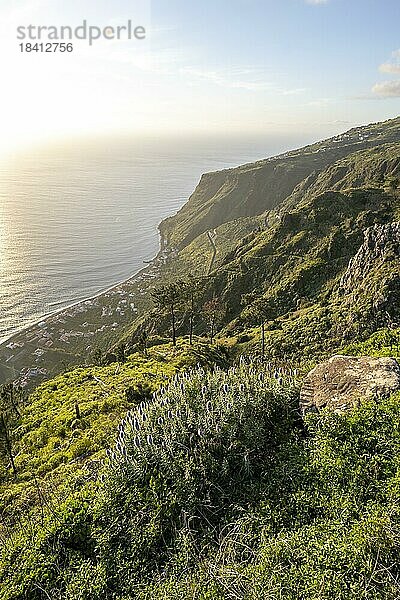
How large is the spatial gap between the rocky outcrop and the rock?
31495mm

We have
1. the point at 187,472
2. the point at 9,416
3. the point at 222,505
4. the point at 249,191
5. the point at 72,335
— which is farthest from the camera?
the point at 249,191

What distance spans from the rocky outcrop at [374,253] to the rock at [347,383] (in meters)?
31.5

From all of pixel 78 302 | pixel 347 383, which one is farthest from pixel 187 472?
pixel 78 302

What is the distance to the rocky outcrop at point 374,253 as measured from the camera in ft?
132

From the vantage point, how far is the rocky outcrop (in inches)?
1581

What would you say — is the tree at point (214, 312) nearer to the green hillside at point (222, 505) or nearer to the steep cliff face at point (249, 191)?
the green hillside at point (222, 505)

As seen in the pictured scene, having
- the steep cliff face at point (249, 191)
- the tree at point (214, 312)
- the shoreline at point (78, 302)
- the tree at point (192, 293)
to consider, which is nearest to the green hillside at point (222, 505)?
the tree at point (214, 312)

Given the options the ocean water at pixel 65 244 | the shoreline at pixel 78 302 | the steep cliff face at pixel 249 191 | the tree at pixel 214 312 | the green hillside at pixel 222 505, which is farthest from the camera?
the steep cliff face at pixel 249 191

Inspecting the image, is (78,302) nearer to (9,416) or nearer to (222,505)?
(9,416)

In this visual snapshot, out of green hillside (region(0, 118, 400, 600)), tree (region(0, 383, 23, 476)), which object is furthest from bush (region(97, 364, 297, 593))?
tree (region(0, 383, 23, 476))

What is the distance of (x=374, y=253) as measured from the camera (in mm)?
41188

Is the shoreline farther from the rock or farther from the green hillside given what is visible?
the rock

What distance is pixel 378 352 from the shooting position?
1370cm

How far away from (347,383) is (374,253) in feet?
113
